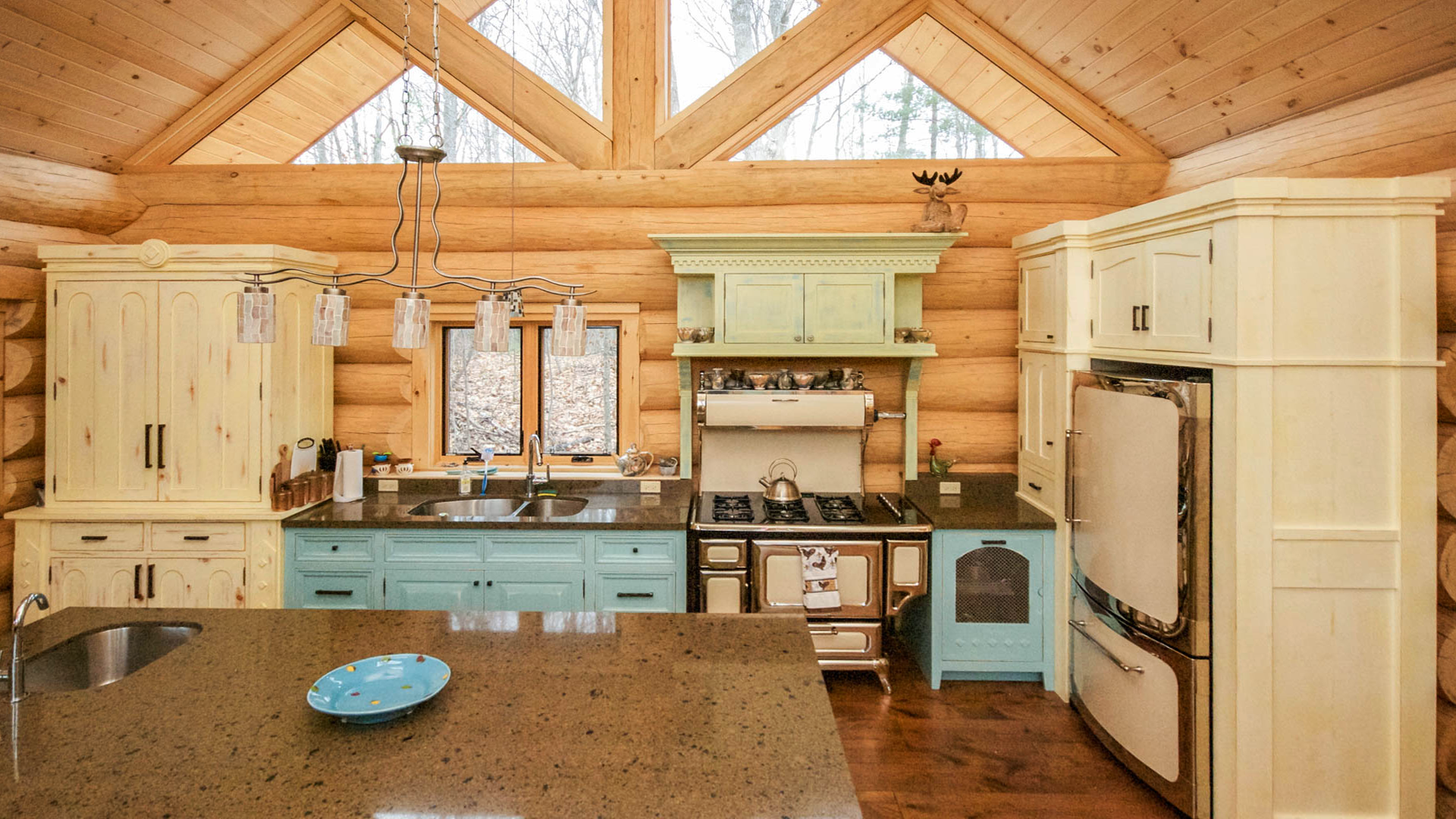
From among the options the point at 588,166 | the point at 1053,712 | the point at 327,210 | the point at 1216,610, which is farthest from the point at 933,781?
the point at 327,210

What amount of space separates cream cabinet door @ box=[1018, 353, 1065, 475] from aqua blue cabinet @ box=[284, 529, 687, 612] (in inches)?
72.7

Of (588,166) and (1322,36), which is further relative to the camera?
(588,166)

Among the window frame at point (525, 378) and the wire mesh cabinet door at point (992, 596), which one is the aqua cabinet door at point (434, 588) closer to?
the window frame at point (525, 378)

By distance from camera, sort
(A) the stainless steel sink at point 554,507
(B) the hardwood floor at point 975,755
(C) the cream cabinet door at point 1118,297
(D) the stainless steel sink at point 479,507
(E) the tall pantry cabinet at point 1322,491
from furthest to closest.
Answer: (D) the stainless steel sink at point 479,507 < (A) the stainless steel sink at point 554,507 < (C) the cream cabinet door at point 1118,297 < (B) the hardwood floor at point 975,755 < (E) the tall pantry cabinet at point 1322,491

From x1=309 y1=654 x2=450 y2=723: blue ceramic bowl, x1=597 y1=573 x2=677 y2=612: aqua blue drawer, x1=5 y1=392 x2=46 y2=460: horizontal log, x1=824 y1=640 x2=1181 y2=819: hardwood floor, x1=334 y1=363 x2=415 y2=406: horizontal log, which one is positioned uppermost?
x1=334 y1=363 x2=415 y2=406: horizontal log

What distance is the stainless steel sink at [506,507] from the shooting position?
394cm

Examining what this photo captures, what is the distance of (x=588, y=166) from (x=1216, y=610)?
11.7ft

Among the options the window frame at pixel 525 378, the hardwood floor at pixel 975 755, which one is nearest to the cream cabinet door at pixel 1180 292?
the hardwood floor at pixel 975 755

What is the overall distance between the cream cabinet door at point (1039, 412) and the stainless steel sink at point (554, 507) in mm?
2354

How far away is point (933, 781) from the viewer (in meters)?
2.92

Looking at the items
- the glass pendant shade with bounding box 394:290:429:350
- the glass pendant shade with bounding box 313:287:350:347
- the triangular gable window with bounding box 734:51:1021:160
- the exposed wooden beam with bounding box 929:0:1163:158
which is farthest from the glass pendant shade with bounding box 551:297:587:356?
the exposed wooden beam with bounding box 929:0:1163:158

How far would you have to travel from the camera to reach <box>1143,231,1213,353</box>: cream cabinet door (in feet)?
8.61

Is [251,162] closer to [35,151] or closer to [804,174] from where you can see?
[35,151]

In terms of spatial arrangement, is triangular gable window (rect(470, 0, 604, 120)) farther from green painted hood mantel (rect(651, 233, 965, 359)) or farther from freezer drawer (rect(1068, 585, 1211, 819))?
freezer drawer (rect(1068, 585, 1211, 819))
